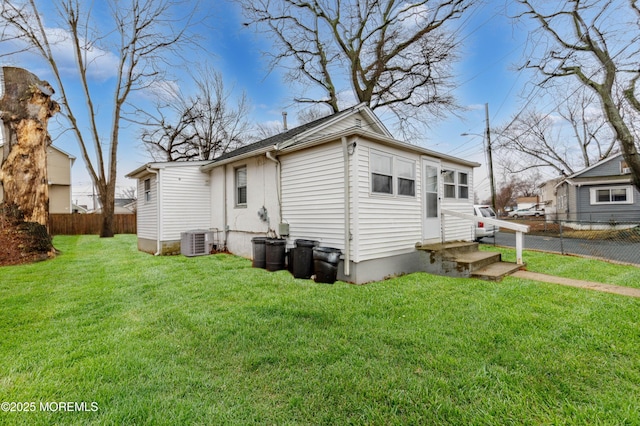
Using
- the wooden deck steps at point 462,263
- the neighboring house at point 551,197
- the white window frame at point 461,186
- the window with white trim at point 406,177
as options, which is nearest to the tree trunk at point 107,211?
the window with white trim at point 406,177

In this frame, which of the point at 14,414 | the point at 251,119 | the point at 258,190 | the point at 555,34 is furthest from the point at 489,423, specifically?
the point at 251,119

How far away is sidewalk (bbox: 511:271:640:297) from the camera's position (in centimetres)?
501

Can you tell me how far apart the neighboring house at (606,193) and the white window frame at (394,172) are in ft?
52.8

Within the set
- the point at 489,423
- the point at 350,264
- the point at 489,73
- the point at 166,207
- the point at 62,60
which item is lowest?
the point at 489,423

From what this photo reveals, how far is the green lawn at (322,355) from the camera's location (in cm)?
212

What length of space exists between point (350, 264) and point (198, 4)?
13.7 m

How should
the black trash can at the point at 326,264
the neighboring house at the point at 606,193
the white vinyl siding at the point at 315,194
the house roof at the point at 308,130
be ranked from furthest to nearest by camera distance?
the neighboring house at the point at 606,193 < the house roof at the point at 308,130 < the white vinyl siding at the point at 315,194 < the black trash can at the point at 326,264

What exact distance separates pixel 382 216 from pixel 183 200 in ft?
22.8

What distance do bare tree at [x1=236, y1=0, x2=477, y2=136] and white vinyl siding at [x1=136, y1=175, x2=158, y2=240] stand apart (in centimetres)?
1043

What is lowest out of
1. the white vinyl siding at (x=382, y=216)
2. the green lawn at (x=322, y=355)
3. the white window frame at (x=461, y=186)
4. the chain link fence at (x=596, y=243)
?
the green lawn at (x=322, y=355)

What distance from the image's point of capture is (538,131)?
25.6 meters

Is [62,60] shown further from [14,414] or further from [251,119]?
[14,414]

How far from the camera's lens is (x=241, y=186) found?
9086mm

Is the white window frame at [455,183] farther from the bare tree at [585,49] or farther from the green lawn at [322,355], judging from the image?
the bare tree at [585,49]
